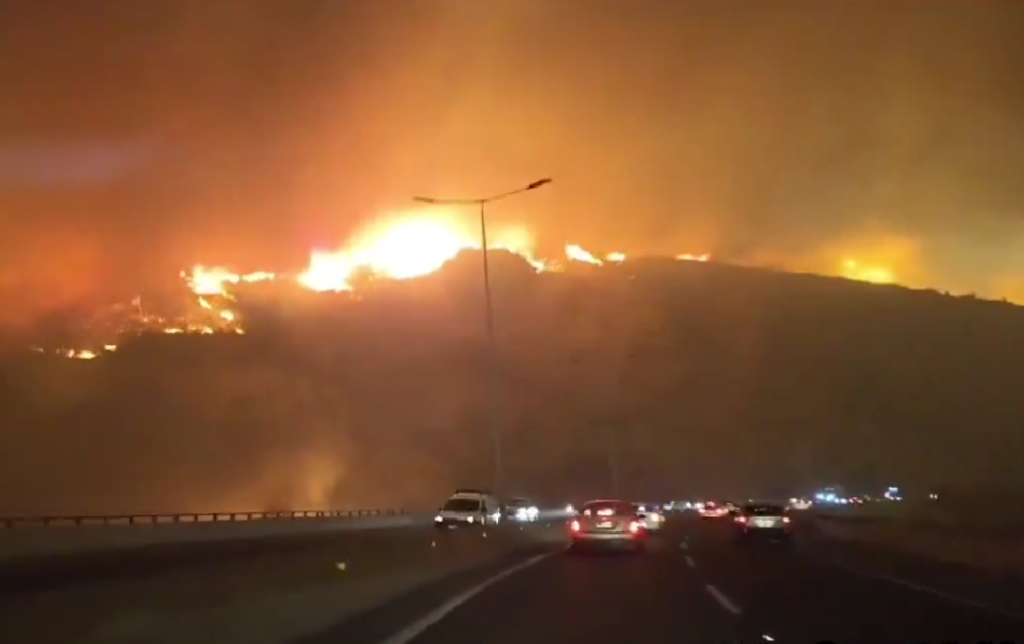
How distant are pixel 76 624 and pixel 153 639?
96 cm

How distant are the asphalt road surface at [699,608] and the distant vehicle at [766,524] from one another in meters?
16.9

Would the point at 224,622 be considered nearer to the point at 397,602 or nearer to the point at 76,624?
the point at 76,624

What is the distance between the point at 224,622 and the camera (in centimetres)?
1407

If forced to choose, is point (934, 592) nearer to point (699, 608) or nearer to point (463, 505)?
point (699, 608)

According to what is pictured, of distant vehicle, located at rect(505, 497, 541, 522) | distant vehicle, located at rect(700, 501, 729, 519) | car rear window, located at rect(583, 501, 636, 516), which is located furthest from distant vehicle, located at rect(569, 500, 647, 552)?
distant vehicle, located at rect(700, 501, 729, 519)

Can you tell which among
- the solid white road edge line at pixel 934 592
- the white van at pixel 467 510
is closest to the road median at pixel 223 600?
the solid white road edge line at pixel 934 592

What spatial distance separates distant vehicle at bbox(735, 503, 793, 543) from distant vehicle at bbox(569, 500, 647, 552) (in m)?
10.8

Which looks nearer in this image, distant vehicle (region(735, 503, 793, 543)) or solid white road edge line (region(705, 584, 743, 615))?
solid white road edge line (region(705, 584, 743, 615))

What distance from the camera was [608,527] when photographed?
3769 centimetres

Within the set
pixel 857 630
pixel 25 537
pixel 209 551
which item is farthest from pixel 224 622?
pixel 25 537

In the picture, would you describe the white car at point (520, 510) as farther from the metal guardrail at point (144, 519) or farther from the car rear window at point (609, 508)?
the car rear window at point (609, 508)

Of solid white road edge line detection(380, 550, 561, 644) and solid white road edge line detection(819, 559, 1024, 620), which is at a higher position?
solid white road edge line detection(380, 550, 561, 644)

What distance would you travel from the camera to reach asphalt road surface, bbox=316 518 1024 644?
1473 centimetres

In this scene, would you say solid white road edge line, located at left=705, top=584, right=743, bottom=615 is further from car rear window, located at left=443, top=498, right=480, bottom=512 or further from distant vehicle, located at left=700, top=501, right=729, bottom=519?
distant vehicle, located at left=700, top=501, right=729, bottom=519
